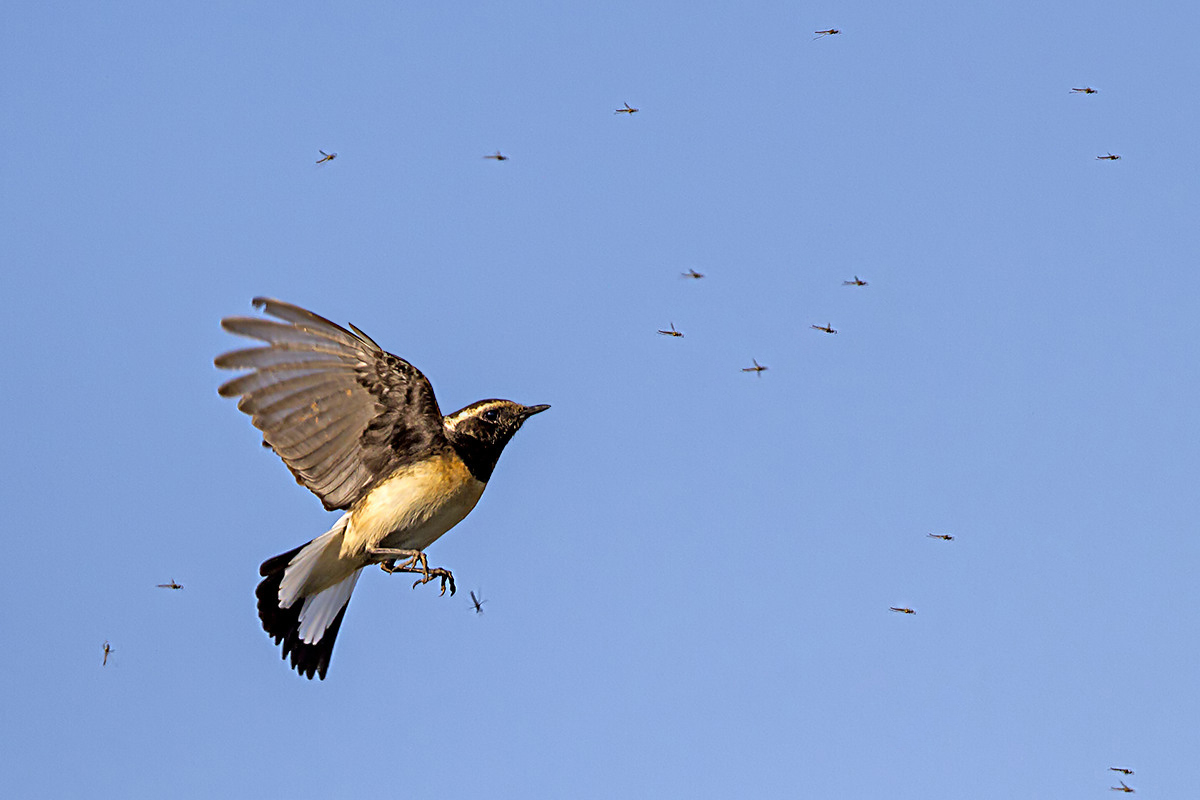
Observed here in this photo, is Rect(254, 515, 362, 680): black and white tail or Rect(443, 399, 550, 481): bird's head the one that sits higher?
Rect(443, 399, 550, 481): bird's head

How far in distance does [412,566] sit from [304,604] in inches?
101

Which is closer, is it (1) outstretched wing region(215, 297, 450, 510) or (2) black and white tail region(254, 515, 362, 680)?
(1) outstretched wing region(215, 297, 450, 510)

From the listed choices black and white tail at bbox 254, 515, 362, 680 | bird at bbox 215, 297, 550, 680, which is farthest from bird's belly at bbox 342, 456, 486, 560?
black and white tail at bbox 254, 515, 362, 680

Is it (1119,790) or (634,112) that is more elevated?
(634,112)

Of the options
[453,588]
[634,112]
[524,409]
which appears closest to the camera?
[453,588]

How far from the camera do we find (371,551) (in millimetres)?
21234

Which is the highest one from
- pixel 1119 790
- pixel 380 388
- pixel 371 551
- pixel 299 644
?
pixel 380 388

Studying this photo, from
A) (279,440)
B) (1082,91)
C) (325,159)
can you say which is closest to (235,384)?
(279,440)

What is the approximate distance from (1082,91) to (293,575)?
54.3ft

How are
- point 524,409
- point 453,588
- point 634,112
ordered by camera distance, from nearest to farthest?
1. point 453,588
2. point 524,409
3. point 634,112

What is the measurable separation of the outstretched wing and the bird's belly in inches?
10.6

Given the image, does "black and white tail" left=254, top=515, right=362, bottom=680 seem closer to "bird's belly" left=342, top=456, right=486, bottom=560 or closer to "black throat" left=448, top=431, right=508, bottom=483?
"bird's belly" left=342, top=456, right=486, bottom=560

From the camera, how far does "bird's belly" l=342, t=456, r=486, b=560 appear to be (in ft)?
68.5

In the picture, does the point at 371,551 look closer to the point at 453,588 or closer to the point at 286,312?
the point at 453,588
